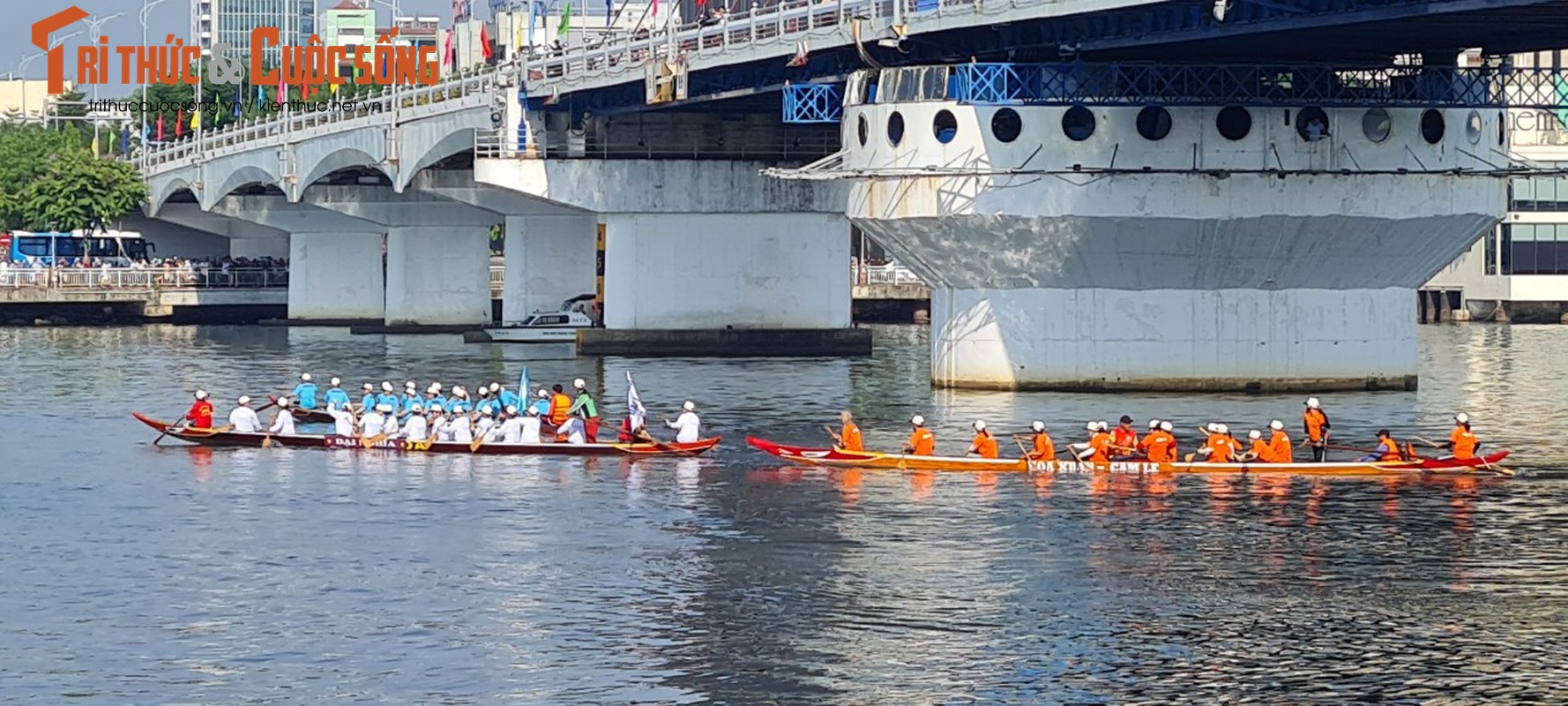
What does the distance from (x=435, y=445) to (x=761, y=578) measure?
68.7ft

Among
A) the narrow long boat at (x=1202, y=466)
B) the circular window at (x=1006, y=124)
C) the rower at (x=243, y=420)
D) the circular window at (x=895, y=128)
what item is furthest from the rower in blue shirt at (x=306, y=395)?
the narrow long boat at (x=1202, y=466)

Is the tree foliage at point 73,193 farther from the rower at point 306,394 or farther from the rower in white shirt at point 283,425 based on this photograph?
the rower in white shirt at point 283,425

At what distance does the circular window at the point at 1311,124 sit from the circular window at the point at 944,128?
8988 mm

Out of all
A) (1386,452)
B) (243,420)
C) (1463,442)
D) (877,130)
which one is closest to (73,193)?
(877,130)

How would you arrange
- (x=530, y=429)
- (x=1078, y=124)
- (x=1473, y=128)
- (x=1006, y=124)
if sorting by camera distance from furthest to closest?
(x=1473, y=128)
(x=1006, y=124)
(x=1078, y=124)
(x=530, y=429)

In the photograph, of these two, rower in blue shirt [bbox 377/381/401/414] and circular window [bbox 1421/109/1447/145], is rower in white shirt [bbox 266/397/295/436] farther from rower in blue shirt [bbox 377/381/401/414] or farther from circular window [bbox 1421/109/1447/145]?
circular window [bbox 1421/109/1447/145]

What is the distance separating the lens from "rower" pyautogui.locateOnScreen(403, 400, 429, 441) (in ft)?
209

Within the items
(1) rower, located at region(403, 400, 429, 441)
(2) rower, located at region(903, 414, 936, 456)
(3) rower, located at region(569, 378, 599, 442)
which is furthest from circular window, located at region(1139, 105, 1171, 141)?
(1) rower, located at region(403, 400, 429, 441)

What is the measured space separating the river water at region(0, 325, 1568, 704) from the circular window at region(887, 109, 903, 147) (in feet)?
25.8

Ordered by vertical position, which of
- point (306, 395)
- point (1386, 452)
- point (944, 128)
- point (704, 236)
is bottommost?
point (1386, 452)

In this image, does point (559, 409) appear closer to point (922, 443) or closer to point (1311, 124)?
point (922, 443)

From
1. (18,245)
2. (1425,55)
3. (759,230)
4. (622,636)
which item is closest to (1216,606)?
(622,636)

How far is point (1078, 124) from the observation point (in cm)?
7094

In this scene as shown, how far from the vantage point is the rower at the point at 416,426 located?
63.7 metres
